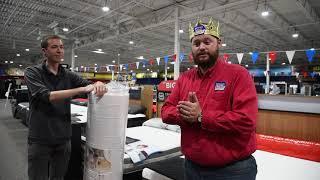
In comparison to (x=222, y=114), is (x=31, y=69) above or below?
above

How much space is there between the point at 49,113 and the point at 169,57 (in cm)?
822

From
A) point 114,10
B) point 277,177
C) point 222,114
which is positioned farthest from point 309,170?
point 114,10

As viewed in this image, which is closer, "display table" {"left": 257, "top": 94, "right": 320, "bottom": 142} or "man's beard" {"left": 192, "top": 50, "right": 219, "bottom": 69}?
"man's beard" {"left": 192, "top": 50, "right": 219, "bottom": 69}

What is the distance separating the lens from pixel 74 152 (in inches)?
116

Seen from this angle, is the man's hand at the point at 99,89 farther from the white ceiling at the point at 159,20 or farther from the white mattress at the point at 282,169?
the white ceiling at the point at 159,20

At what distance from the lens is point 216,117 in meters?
1.24

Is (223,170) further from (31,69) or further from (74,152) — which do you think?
(74,152)

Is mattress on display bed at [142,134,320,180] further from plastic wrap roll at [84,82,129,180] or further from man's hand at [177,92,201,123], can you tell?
man's hand at [177,92,201,123]

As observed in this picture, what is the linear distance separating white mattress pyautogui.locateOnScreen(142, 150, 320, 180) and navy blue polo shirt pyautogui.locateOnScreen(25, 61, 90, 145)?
91 cm

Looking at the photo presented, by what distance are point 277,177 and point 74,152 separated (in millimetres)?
2160

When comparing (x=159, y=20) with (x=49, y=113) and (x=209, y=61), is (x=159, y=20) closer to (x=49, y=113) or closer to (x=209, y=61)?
(x=49, y=113)

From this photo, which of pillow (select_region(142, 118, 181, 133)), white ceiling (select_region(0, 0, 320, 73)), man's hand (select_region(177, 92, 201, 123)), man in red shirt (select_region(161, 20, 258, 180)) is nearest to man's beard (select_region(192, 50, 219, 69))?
man in red shirt (select_region(161, 20, 258, 180))

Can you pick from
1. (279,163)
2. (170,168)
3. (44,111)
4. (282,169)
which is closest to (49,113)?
(44,111)

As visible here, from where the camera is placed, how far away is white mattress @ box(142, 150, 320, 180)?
2.20 m
